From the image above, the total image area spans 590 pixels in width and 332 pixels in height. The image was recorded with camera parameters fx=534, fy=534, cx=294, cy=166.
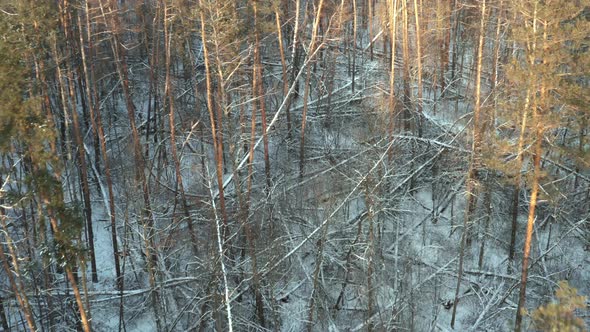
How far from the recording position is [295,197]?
20.3 m

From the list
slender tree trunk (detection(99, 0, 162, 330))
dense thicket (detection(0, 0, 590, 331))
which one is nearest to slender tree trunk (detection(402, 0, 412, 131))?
dense thicket (detection(0, 0, 590, 331))

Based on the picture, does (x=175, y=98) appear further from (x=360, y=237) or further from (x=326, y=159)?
(x=360, y=237)

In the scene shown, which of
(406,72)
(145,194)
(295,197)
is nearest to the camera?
(145,194)

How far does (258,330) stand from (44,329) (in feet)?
22.5

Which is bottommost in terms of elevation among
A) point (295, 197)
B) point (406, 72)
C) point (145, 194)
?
point (295, 197)

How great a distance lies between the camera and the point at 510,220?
20031 millimetres

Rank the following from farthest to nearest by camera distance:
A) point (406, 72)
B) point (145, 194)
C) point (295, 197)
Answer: point (406, 72)
point (295, 197)
point (145, 194)

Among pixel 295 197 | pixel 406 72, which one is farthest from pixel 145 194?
pixel 406 72

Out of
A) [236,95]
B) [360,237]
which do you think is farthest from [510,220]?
[236,95]

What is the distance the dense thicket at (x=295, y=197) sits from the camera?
1374 cm

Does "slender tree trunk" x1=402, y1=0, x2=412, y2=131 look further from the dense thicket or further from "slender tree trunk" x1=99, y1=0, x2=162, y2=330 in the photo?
"slender tree trunk" x1=99, y1=0, x2=162, y2=330

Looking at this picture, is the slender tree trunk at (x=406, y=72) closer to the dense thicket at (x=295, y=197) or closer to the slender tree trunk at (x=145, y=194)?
the dense thicket at (x=295, y=197)

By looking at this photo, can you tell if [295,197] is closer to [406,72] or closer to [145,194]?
[145,194]

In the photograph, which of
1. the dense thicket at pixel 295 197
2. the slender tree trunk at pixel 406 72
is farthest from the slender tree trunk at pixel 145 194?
the slender tree trunk at pixel 406 72
